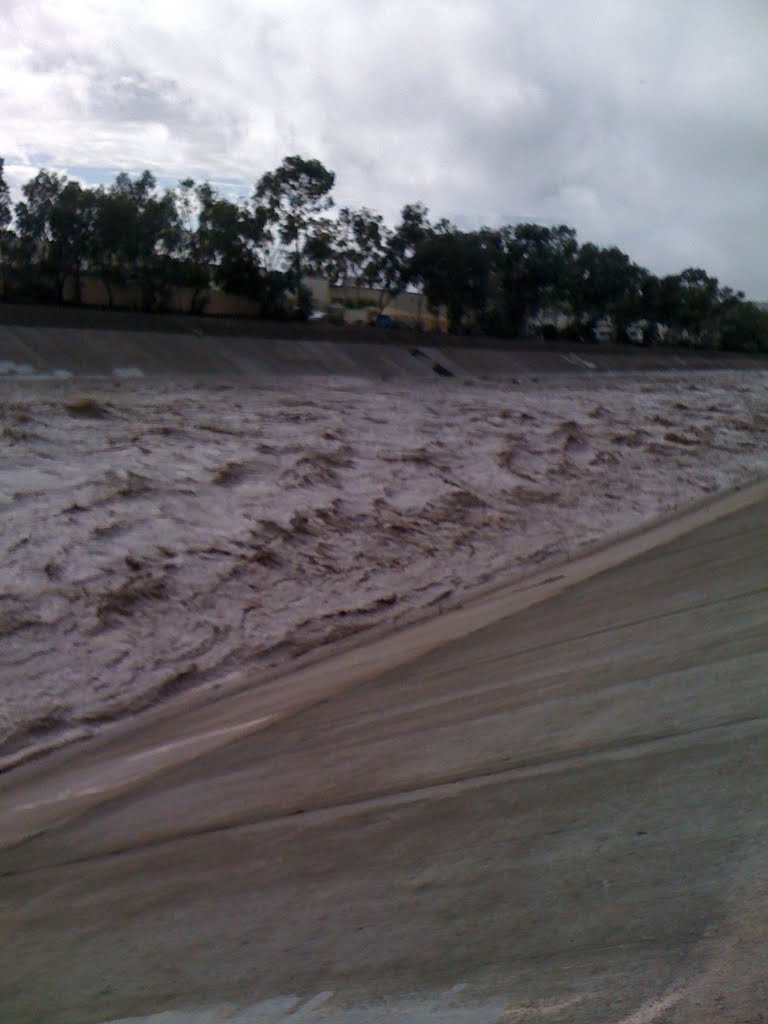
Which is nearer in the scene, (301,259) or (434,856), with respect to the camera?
(434,856)

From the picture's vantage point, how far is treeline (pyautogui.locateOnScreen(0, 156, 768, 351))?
3725 cm

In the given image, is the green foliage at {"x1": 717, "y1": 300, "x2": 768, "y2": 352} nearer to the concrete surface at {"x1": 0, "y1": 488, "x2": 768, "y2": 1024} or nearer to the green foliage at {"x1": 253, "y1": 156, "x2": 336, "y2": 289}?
the green foliage at {"x1": 253, "y1": 156, "x2": 336, "y2": 289}

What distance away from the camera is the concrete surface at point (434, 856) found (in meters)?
3.14

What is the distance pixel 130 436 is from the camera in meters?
14.5

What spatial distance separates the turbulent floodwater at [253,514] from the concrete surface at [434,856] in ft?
4.00

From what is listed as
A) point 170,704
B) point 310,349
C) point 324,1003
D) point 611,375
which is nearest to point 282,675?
point 170,704

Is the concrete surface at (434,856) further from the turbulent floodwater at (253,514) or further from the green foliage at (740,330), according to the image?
the green foliage at (740,330)

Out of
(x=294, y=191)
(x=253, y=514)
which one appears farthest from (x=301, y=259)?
(x=253, y=514)

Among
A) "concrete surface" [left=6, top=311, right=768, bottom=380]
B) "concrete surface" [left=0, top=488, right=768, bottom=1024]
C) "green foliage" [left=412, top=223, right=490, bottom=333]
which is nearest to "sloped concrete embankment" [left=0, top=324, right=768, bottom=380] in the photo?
"concrete surface" [left=6, top=311, right=768, bottom=380]

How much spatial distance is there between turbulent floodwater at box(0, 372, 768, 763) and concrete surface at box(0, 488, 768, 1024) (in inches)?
48.0

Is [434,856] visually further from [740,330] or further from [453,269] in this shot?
[740,330]

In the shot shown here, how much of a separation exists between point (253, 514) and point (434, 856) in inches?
275

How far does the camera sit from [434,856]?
3982 mm

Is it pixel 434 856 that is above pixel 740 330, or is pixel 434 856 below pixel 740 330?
below
